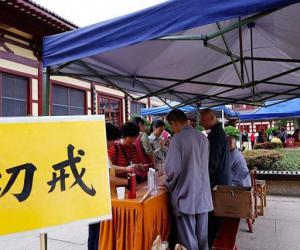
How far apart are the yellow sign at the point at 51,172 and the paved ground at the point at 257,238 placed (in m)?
1.84

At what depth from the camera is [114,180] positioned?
2.76m

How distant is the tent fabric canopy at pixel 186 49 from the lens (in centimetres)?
193

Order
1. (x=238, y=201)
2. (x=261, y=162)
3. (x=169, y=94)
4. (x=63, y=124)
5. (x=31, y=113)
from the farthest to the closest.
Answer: (x=31, y=113) < (x=261, y=162) < (x=169, y=94) < (x=238, y=201) < (x=63, y=124)

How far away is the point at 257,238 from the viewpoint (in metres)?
3.75

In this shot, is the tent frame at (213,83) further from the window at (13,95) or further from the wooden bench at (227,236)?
the window at (13,95)

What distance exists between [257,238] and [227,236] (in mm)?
979

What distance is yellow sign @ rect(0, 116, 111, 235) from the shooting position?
4.48ft

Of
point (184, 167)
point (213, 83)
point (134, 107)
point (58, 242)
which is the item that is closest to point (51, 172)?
point (184, 167)

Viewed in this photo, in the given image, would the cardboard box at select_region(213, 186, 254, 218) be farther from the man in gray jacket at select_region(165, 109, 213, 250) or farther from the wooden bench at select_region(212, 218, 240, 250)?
the man in gray jacket at select_region(165, 109, 213, 250)

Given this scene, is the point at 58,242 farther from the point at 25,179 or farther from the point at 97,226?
the point at 25,179

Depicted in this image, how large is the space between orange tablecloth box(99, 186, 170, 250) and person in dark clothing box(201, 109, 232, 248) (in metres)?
0.87

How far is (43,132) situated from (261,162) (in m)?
6.08

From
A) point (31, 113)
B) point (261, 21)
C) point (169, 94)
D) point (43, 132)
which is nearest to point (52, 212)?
point (43, 132)

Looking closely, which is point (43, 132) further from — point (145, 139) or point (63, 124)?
point (145, 139)
